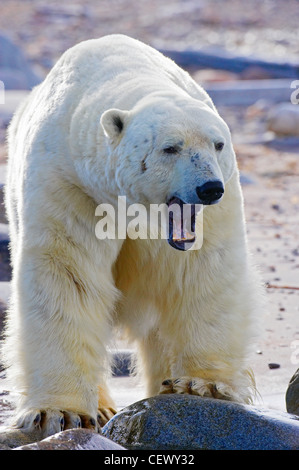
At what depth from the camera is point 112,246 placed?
3686 millimetres

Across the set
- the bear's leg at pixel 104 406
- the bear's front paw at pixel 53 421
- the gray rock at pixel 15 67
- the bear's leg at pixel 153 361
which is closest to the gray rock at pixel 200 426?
the bear's front paw at pixel 53 421

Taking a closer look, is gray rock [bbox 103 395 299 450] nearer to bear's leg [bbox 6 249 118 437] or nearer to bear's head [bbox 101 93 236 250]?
bear's leg [bbox 6 249 118 437]

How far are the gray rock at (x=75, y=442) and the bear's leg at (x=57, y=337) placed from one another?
441mm

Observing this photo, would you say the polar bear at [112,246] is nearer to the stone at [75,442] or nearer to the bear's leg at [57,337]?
the bear's leg at [57,337]

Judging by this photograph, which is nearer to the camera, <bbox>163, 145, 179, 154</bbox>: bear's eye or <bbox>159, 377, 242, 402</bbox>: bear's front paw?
<bbox>163, 145, 179, 154</bbox>: bear's eye

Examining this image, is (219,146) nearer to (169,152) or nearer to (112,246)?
(169,152)

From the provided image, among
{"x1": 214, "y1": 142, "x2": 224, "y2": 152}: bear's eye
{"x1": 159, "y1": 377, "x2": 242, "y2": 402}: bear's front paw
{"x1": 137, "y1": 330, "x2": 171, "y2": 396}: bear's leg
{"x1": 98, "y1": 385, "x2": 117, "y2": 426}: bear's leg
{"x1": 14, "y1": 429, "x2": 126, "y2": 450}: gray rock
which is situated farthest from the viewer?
{"x1": 137, "y1": 330, "x2": 171, "y2": 396}: bear's leg

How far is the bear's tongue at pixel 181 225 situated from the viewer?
325 centimetres

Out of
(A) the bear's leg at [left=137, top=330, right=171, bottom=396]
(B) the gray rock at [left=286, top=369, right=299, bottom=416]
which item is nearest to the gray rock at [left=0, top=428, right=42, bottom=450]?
(A) the bear's leg at [left=137, top=330, right=171, bottom=396]

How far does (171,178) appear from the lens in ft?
10.5

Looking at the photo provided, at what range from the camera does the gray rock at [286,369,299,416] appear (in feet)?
12.6

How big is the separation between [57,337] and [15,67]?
13.2 metres

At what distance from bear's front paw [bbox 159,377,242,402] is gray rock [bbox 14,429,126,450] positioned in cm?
68

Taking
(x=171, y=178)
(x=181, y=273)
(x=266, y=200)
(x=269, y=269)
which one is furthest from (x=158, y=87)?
(x=266, y=200)
